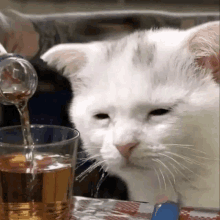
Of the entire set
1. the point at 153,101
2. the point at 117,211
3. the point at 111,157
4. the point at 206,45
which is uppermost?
the point at 206,45

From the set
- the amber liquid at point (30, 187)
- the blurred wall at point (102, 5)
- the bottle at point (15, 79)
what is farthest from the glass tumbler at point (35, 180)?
the blurred wall at point (102, 5)

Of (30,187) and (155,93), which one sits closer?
(30,187)

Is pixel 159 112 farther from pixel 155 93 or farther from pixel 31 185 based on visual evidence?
pixel 31 185

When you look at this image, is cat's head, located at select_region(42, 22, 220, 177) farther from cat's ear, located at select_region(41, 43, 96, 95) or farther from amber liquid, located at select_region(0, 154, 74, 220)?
amber liquid, located at select_region(0, 154, 74, 220)

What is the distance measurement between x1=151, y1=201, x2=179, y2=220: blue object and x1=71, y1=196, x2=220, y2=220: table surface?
0.03 metres

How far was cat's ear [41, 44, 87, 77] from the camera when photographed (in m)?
0.78

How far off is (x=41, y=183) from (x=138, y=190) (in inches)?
10.8

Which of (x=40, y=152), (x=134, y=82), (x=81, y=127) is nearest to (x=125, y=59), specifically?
(x=134, y=82)

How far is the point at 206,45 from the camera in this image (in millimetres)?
749

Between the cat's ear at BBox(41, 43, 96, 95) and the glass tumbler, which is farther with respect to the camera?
the cat's ear at BBox(41, 43, 96, 95)

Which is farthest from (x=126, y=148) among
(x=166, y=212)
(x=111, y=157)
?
(x=166, y=212)

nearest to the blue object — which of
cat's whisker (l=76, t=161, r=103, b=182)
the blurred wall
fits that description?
cat's whisker (l=76, t=161, r=103, b=182)

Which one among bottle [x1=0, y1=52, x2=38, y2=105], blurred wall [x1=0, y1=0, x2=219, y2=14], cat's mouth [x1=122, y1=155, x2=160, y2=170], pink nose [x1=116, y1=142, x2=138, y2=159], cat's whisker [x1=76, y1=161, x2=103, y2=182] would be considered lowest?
cat's whisker [x1=76, y1=161, x2=103, y2=182]

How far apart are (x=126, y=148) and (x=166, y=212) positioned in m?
0.15
